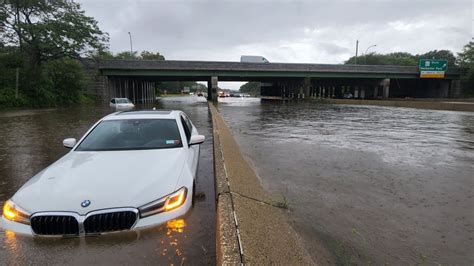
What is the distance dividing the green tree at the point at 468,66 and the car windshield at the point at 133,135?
230 feet

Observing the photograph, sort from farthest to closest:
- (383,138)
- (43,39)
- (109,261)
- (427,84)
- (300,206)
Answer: (427,84) → (43,39) → (383,138) → (300,206) → (109,261)

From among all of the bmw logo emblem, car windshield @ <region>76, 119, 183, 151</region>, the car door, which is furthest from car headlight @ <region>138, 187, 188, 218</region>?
car windshield @ <region>76, 119, 183, 151</region>

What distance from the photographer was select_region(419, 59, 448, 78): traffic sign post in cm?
5359

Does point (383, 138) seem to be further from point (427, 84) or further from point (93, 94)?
point (427, 84)

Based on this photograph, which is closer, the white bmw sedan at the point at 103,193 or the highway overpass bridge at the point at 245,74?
the white bmw sedan at the point at 103,193

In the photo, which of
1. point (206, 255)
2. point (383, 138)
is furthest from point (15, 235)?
point (383, 138)

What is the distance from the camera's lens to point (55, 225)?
3129 millimetres

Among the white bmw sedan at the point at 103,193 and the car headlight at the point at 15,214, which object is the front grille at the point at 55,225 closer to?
the white bmw sedan at the point at 103,193

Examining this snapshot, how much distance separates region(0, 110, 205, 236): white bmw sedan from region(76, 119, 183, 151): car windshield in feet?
0.22

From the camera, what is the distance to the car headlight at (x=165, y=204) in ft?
10.8

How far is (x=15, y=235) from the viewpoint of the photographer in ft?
10.7

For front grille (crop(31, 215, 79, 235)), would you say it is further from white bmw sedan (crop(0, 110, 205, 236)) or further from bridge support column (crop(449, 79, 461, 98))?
bridge support column (crop(449, 79, 461, 98))

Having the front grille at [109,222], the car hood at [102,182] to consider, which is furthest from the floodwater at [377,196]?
the front grille at [109,222]

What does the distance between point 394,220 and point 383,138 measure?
860 cm
